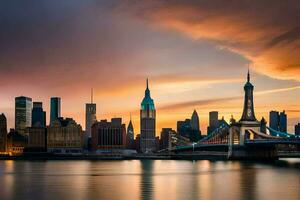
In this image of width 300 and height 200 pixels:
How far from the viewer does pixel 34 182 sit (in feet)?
241

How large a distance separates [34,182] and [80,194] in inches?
712

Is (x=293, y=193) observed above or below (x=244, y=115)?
below

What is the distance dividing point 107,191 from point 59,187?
779 centimetres

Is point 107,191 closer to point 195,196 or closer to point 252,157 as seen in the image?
Answer: point 195,196

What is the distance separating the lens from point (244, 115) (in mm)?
179125

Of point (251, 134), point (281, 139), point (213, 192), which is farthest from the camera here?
point (251, 134)

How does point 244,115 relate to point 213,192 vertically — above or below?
above

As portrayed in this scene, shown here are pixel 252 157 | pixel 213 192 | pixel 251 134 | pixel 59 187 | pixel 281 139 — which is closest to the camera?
pixel 213 192

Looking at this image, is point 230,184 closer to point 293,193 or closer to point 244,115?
point 293,193

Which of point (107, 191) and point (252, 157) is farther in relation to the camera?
point (252, 157)

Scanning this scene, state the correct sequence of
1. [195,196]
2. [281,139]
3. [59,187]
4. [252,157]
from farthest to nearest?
[252,157]
[281,139]
[59,187]
[195,196]

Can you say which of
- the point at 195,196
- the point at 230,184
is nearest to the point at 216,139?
the point at 230,184

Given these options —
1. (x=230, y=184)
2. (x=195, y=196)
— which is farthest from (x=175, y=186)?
(x=195, y=196)

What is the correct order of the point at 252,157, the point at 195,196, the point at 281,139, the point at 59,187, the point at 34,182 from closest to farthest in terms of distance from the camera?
1. the point at 195,196
2. the point at 59,187
3. the point at 34,182
4. the point at 281,139
5. the point at 252,157
